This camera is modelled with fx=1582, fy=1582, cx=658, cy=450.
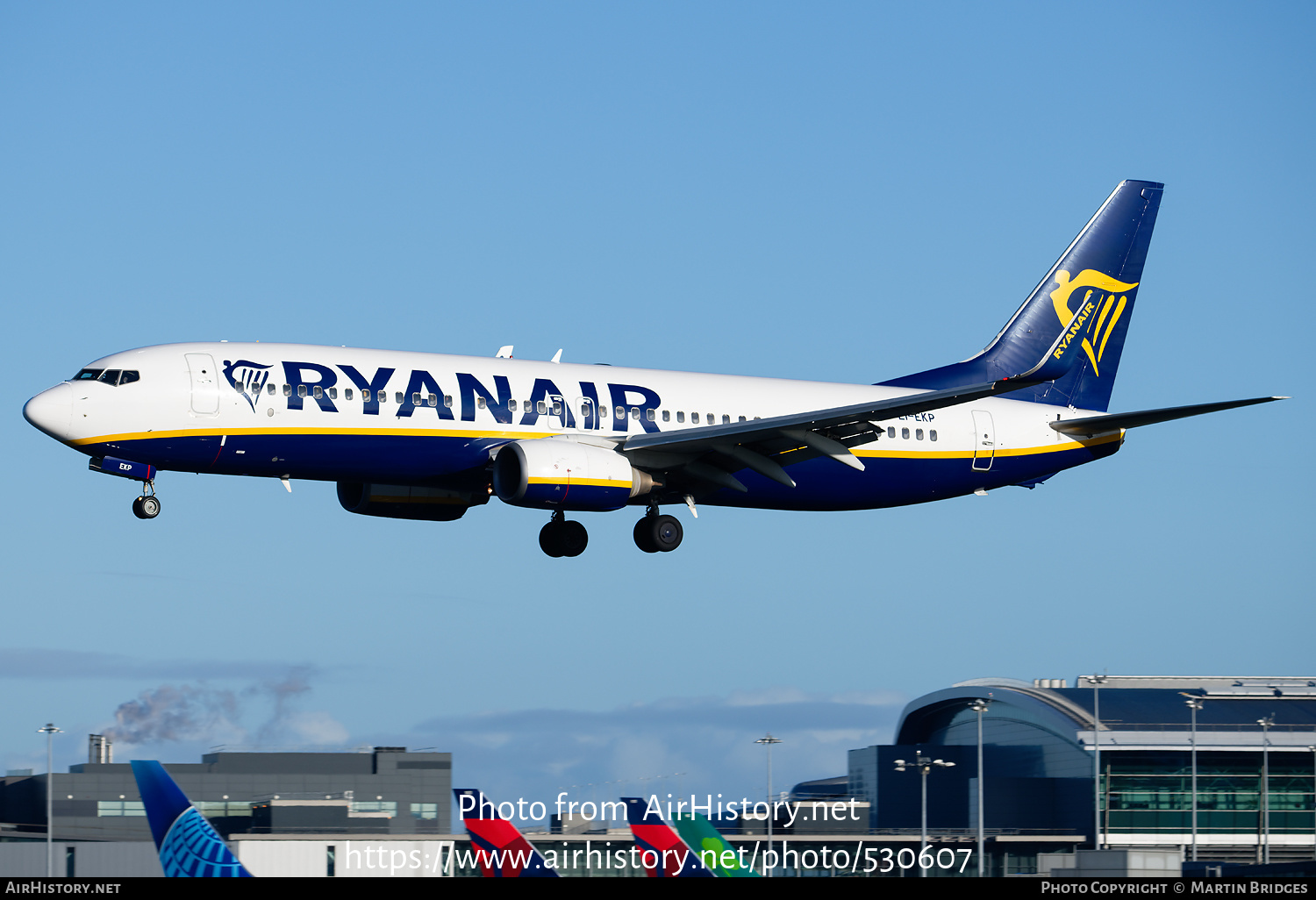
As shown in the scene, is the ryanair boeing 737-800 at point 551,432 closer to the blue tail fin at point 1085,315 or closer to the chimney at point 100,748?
the blue tail fin at point 1085,315

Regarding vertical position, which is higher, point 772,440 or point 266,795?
point 772,440

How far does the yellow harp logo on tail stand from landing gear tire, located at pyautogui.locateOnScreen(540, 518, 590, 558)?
18301 millimetres

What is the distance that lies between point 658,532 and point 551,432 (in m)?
4.97

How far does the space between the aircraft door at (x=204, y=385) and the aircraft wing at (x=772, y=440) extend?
406 inches

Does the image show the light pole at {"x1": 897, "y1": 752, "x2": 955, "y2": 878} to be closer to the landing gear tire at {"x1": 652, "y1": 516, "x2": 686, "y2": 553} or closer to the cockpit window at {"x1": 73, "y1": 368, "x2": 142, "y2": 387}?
the landing gear tire at {"x1": 652, "y1": 516, "x2": 686, "y2": 553}

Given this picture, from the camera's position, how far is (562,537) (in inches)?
1780

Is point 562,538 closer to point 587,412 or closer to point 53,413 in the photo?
point 587,412

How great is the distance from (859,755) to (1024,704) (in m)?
12.4

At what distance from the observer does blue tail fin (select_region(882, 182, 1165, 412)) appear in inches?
2052

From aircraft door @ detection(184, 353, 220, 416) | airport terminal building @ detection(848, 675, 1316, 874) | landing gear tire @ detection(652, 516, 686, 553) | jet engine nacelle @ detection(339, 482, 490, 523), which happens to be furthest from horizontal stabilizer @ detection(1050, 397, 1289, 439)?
airport terminal building @ detection(848, 675, 1316, 874)

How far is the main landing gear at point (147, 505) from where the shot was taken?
38750 millimetres

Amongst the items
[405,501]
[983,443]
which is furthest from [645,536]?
[983,443]

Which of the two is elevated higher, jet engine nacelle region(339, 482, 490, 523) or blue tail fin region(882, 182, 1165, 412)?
blue tail fin region(882, 182, 1165, 412)

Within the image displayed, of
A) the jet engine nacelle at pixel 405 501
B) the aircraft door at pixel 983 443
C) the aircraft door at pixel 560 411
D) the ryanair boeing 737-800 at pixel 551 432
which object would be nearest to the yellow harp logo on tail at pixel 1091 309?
the ryanair boeing 737-800 at pixel 551 432
